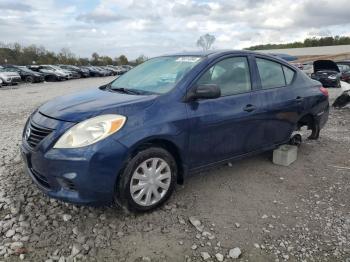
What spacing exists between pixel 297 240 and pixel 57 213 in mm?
2333

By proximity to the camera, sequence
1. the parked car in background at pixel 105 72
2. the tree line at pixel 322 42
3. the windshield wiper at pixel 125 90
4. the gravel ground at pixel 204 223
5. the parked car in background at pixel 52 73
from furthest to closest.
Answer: the tree line at pixel 322 42 → the parked car in background at pixel 105 72 → the parked car in background at pixel 52 73 → the windshield wiper at pixel 125 90 → the gravel ground at pixel 204 223

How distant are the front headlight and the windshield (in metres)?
0.77

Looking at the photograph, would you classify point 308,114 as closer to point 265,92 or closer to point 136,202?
point 265,92

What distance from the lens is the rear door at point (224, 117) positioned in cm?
366

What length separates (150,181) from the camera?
11.0ft

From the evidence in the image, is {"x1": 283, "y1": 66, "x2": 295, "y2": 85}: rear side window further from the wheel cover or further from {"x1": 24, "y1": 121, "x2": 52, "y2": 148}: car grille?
{"x1": 24, "y1": 121, "x2": 52, "y2": 148}: car grille

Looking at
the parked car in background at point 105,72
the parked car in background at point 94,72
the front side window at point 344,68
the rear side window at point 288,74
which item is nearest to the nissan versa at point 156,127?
the rear side window at point 288,74

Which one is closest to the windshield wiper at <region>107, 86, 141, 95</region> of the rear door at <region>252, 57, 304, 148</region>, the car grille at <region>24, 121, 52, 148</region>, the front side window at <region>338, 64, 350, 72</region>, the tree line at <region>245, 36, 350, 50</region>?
the car grille at <region>24, 121, 52, 148</region>

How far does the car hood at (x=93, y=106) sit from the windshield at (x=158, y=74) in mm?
307

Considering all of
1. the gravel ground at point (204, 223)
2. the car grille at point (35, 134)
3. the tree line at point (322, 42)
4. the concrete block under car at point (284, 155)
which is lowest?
the gravel ground at point (204, 223)

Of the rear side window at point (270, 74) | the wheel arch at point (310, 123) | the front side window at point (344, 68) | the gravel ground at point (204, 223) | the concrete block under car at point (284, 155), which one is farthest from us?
the front side window at point (344, 68)

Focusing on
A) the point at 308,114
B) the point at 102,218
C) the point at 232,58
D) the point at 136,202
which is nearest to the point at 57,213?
the point at 102,218

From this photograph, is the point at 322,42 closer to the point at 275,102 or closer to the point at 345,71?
the point at 345,71

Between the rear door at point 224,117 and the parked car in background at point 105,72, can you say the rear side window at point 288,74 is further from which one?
the parked car in background at point 105,72
